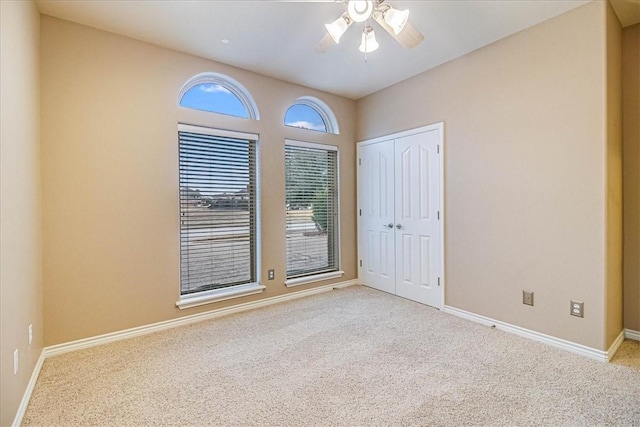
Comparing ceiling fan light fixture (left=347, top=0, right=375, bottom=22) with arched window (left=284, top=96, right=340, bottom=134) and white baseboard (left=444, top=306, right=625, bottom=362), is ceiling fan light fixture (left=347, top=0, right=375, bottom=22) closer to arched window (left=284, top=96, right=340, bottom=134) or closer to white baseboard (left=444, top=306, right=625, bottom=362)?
arched window (left=284, top=96, right=340, bottom=134)

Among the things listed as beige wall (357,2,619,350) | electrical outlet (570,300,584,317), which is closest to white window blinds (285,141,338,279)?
beige wall (357,2,619,350)

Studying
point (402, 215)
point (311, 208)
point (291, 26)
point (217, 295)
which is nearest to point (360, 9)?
point (291, 26)

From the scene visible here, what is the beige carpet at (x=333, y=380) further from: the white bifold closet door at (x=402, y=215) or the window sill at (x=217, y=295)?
the white bifold closet door at (x=402, y=215)

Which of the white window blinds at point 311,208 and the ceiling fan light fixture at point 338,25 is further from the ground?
the ceiling fan light fixture at point 338,25

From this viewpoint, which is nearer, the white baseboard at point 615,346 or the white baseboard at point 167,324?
the white baseboard at point 615,346

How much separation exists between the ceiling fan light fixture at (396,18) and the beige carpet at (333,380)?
7.77 feet

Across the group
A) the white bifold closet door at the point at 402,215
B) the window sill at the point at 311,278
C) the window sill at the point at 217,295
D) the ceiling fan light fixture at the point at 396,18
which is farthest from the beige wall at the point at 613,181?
the window sill at the point at 217,295

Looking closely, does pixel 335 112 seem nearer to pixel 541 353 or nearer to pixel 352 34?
pixel 352 34

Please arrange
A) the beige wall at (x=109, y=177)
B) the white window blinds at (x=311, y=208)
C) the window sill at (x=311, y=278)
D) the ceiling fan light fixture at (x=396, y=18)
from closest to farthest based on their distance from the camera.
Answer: the ceiling fan light fixture at (x=396, y=18)
the beige wall at (x=109, y=177)
the window sill at (x=311, y=278)
the white window blinds at (x=311, y=208)

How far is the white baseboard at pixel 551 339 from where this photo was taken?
2.44m

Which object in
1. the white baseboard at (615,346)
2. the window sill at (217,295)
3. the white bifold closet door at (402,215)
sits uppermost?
the white bifold closet door at (402,215)

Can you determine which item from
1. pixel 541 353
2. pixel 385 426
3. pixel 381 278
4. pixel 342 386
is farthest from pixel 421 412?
pixel 381 278

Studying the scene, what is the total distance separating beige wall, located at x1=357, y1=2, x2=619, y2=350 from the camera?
2461 mm

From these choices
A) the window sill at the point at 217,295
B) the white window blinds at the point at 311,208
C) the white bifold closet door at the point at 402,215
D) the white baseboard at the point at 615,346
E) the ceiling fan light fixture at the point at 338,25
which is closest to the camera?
the ceiling fan light fixture at the point at 338,25
